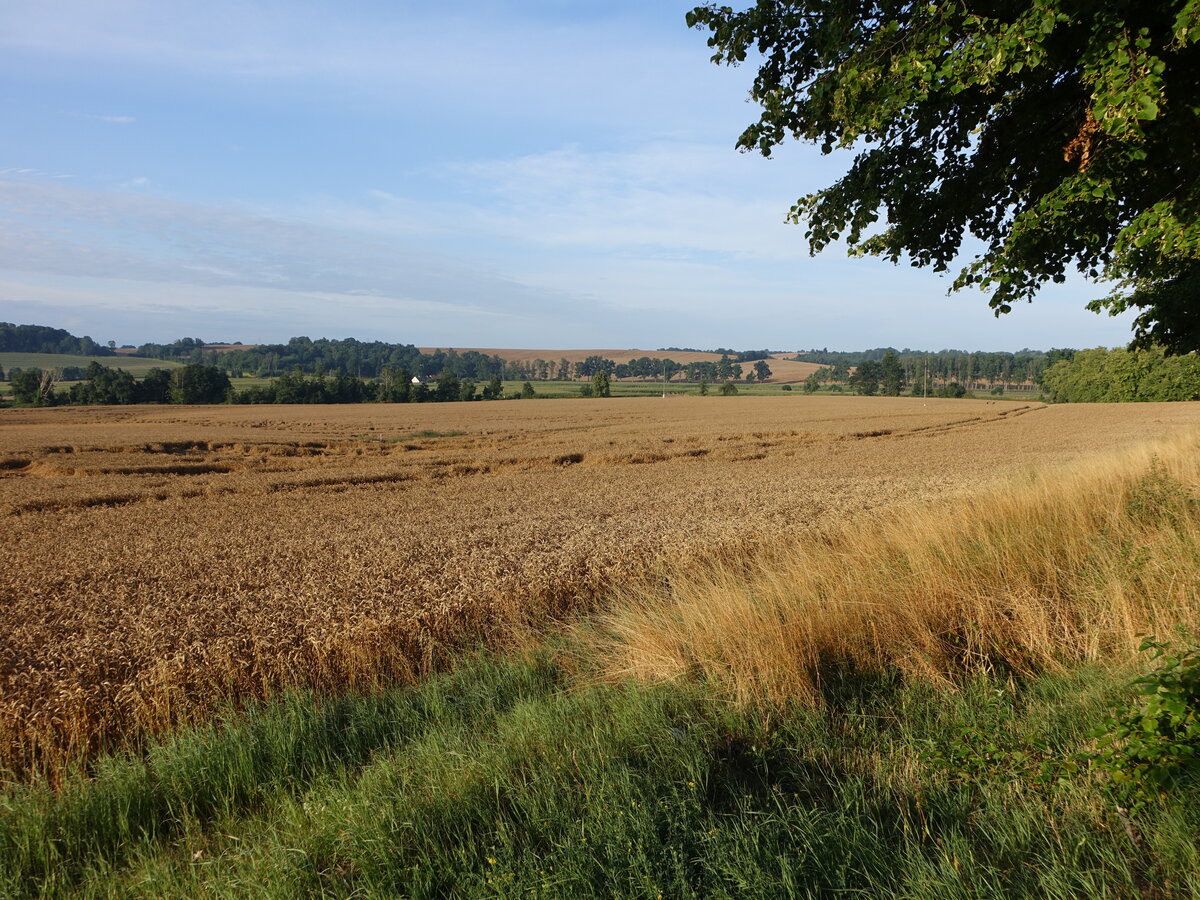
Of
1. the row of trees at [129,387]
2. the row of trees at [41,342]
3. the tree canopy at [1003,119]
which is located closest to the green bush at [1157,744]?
the tree canopy at [1003,119]

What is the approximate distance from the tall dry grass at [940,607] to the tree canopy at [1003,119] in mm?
2633

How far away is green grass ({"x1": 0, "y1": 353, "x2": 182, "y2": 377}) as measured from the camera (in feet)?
476

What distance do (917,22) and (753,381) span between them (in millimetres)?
176498

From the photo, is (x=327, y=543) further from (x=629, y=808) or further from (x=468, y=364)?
(x=468, y=364)

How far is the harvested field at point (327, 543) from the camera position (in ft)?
21.2

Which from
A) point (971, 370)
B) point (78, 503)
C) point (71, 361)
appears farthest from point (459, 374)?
point (78, 503)

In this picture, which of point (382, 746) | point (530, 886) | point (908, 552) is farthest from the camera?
point (908, 552)

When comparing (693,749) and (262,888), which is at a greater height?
(693,749)

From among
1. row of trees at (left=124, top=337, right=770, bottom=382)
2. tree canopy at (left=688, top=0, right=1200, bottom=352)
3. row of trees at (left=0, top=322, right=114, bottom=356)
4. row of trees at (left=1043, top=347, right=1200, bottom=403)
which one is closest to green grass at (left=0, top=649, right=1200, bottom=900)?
tree canopy at (left=688, top=0, right=1200, bottom=352)

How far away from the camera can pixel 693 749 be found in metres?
3.71

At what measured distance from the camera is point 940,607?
18.2ft

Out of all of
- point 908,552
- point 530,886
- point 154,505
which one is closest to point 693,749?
point 530,886

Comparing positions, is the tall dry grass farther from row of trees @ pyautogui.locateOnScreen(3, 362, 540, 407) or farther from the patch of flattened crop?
row of trees @ pyautogui.locateOnScreen(3, 362, 540, 407)

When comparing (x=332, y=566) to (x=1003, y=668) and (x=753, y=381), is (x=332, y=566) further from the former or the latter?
(x=753, y=381)
